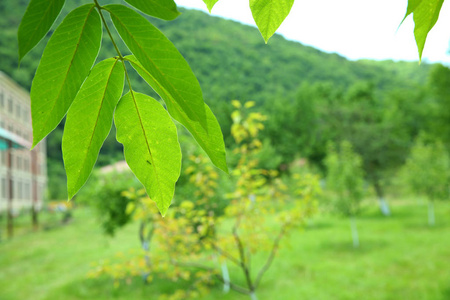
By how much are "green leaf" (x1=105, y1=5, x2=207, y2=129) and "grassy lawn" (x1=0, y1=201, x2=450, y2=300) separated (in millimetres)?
4806

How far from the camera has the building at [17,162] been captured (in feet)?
46.0

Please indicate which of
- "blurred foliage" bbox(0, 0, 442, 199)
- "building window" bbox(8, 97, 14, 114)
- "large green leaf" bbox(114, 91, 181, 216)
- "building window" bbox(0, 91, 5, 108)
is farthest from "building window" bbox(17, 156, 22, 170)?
"large green leaf" bbox(114, 91, 181, 216)

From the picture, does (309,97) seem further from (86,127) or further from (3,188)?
(86,127)

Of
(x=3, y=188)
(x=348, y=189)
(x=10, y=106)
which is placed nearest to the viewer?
(x=348, y=189)

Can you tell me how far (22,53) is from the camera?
0.18m

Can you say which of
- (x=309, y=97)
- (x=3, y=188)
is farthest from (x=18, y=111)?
(x=309, y=97)

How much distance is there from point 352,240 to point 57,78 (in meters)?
10.5

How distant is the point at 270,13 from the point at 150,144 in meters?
0.11

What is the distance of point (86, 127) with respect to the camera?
0.72 ft

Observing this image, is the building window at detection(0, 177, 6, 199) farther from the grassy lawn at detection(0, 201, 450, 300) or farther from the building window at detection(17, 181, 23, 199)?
the grassy lawn at detection(0, 201, 450, 300)

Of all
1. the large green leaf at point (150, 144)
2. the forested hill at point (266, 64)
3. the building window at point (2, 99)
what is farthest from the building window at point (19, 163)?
the large green leaf at point (150, 144)

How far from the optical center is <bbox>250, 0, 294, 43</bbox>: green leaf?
0.24 meters

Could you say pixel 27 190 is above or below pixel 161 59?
below

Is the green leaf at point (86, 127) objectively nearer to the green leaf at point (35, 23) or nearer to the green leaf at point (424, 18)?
the green leaf at point (35, 23)
